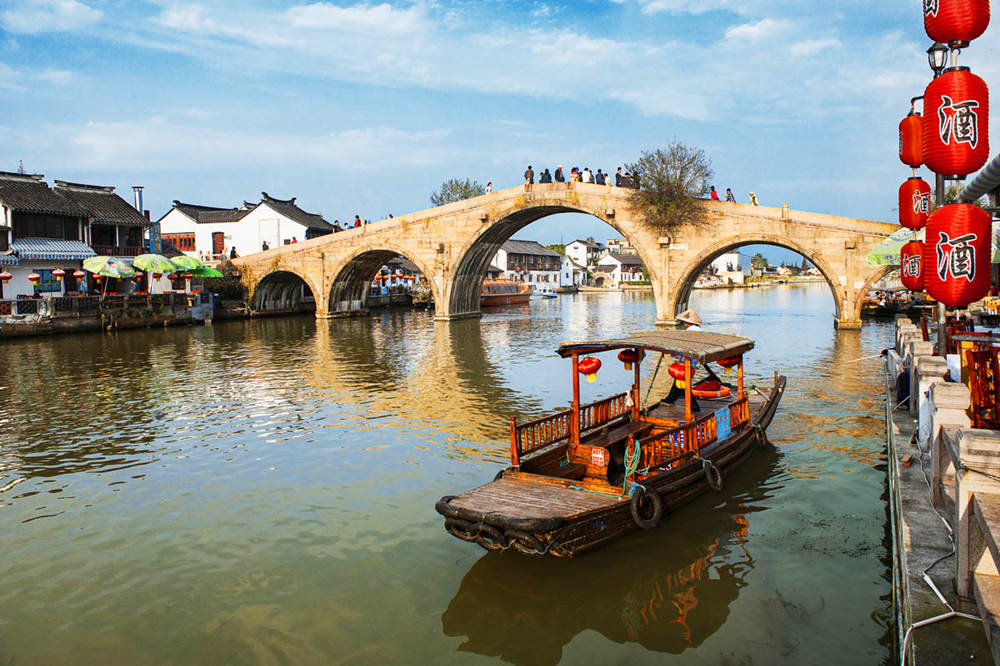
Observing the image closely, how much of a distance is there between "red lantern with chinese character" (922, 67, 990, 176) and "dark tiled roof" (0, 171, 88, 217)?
114ft

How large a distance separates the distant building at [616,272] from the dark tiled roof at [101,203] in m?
59.5

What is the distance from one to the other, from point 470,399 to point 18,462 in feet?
27.3

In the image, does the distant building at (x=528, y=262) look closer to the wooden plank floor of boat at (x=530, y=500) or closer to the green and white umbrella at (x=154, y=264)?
the green and white umbrella at (x=154, y=264)

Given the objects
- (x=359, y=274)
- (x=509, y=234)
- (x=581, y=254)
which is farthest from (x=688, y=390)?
(x=581, y=254)

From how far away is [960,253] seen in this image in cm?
841

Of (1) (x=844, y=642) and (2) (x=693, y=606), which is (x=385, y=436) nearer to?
(2) (x=693, y=606)

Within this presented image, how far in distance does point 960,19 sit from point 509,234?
28.2m

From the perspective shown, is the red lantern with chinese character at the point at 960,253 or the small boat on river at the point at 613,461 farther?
the red lantern with chinese character at the point at 960,253

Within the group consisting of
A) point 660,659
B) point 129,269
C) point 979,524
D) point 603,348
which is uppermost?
point 129,269

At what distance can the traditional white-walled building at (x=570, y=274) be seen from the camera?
79000 mm

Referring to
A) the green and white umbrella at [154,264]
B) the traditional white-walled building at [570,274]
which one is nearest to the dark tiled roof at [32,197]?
the green and white umbrella at [154,264]

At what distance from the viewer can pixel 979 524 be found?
12.0ft

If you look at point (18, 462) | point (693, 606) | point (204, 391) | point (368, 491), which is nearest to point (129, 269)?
point (204, 391)

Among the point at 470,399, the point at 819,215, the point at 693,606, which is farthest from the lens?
the point at 819,215
